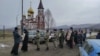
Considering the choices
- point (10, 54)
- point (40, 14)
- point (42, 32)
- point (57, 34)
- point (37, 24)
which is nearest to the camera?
point (10, 54)

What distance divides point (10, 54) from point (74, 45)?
7.35 meters

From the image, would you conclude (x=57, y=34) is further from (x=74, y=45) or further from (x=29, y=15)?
(x=29, y=15)

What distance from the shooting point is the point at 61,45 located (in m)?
26.6

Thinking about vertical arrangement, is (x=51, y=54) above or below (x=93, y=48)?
below

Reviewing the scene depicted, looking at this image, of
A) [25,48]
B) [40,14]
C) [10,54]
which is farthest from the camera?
[40,14]

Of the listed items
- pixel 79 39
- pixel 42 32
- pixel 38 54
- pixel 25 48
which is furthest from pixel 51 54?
pixel 42 32

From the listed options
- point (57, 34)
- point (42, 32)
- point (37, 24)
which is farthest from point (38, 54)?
point (37, 24)

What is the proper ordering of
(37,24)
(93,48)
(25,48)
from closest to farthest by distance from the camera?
(93,48) → (25,48) → (37,24)

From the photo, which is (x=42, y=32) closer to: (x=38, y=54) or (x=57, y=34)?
(x=57, y=34)

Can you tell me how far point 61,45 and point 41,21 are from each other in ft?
166

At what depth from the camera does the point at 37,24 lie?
74.1 m

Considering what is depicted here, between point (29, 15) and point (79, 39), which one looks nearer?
point (79, 39)

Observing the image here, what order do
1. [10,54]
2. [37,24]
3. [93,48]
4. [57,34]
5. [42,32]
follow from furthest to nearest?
1. [37,24]
2. [42,32]
3. [57,34]
4. [10,54]
5. [93,48]

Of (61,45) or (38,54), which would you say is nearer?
(38,54)
